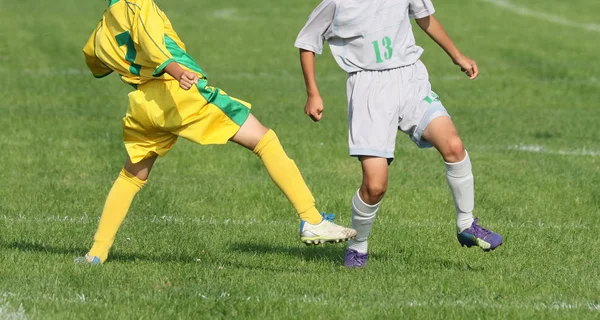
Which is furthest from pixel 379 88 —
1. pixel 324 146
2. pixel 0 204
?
pixel 324 146

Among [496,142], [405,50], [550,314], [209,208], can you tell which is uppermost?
[405,50]

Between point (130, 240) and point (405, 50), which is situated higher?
point (405, 50)

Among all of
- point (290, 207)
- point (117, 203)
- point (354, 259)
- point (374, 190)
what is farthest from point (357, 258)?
point (290, 207)

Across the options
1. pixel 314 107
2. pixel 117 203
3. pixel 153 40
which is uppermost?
pixel 153 40

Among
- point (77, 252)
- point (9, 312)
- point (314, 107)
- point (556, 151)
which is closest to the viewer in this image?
point (9, 312)

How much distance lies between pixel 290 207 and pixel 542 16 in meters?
18.3

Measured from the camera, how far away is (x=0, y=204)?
866cm

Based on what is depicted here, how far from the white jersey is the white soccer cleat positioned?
87 centimetres

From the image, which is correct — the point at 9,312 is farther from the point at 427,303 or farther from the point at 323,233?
the point at 427,303

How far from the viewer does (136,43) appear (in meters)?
6.19

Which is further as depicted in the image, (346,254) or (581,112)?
(581,112)

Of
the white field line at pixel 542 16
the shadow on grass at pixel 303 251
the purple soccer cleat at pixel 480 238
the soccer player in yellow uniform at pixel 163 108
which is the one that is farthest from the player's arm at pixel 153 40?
the white field line at pixel 542 16

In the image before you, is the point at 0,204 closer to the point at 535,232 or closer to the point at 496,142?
the point at 535,232

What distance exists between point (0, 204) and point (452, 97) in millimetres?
Result: 7771
